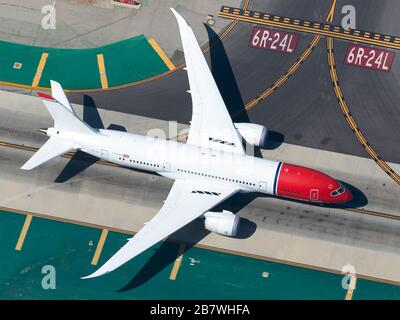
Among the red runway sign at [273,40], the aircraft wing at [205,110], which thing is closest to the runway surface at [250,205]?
the aircraft wing at [205,110]

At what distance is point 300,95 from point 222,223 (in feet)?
58.7

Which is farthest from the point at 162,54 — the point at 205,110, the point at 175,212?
the point at 175,212

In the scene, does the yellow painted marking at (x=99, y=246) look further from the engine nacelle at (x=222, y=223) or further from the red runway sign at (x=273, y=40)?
the red runway sign at (x=273, y=40)

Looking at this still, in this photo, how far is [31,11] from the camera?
251 ft

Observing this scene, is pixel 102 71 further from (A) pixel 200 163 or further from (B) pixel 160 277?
(B) pixel 160 277

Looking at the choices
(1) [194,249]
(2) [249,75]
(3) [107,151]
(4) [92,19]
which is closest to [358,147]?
(2) [249,75]

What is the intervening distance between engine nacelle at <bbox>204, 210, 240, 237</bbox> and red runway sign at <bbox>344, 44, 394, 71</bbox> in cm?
2307

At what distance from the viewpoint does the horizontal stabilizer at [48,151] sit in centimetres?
A: 6444

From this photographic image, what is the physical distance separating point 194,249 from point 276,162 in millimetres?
11833

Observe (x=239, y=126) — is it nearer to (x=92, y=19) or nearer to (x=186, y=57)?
(x=186, y=57)

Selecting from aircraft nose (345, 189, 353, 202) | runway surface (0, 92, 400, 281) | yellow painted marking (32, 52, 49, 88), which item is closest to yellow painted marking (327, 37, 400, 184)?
runway surface (0, 92, 400, 281)

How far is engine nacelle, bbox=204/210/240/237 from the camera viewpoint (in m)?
63.1

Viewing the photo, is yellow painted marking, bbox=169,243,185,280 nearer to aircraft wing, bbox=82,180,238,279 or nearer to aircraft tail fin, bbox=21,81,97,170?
aircraft wing, bbox=82,180,238,279
